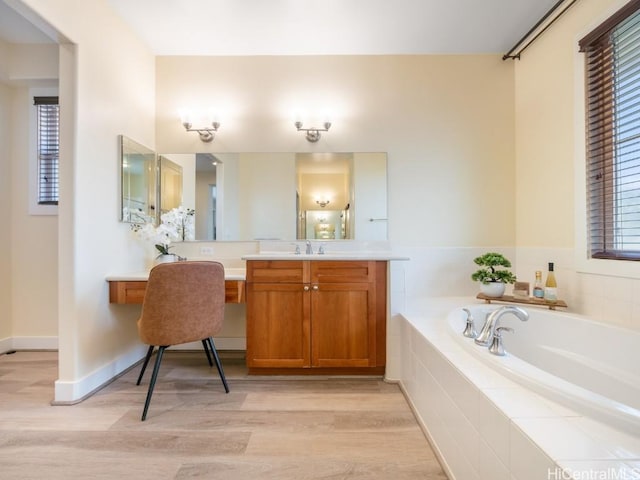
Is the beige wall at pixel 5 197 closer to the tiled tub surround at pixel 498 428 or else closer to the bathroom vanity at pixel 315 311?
the bathroom vanity at pixel 315 311

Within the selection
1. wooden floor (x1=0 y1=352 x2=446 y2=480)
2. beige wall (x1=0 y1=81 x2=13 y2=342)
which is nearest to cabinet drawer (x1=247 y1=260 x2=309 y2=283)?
wooden floor (x1=0 y1=352 x2=446 y2=480)

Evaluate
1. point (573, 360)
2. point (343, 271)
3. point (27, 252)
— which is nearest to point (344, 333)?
→ point (343, 271)

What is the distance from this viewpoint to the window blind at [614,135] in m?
1.68

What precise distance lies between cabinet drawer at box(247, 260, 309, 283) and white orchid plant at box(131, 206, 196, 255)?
83cm

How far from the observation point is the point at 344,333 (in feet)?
7.13

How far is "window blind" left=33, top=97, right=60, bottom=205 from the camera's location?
2768 mm

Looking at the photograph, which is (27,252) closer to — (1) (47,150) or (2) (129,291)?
(1) (47,150)

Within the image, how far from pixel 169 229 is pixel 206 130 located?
94cm

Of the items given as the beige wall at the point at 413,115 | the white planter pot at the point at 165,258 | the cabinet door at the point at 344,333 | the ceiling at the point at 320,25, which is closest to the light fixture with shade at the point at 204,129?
the beige wall at the point at 413,115

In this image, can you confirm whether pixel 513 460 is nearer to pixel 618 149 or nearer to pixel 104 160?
pixel 618 149

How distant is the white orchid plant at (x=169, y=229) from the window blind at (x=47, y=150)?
1012 mm

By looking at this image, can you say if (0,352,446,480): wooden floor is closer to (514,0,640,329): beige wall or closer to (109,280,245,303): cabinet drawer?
(109,280,245,303): cabinet drawer

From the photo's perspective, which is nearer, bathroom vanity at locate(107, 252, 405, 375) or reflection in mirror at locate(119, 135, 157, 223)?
bathroom vanity at locate(107, 252, 405, 375)

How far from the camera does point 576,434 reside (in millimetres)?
805
